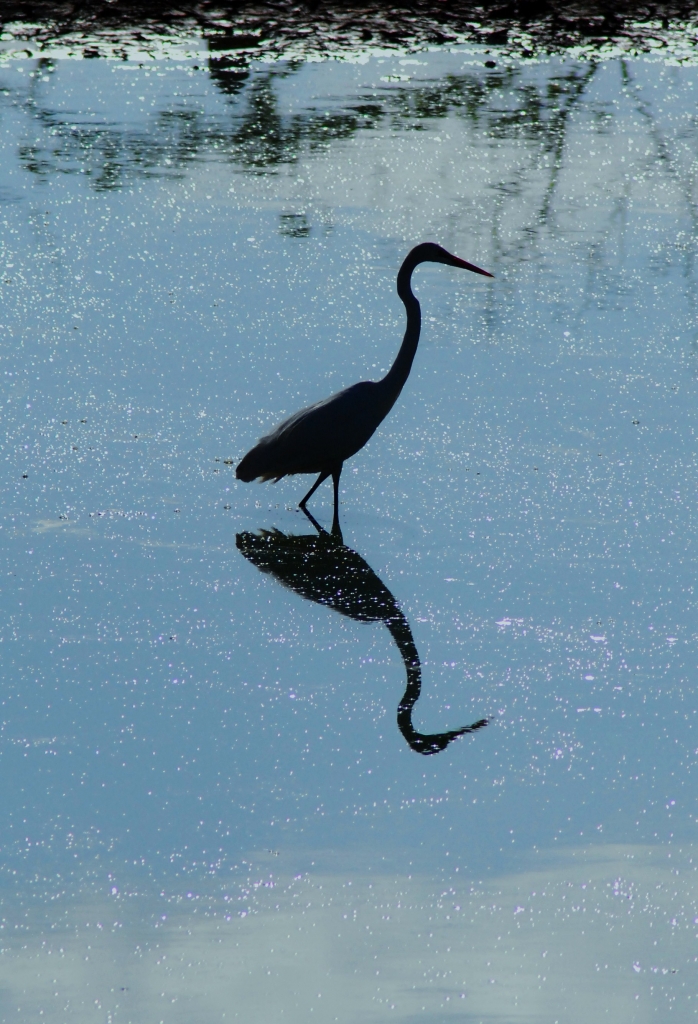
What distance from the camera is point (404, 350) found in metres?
5.30

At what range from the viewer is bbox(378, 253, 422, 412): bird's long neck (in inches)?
205

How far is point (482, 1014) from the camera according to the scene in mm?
2648

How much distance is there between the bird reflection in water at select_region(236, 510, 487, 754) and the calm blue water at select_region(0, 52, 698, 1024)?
1.2 inches

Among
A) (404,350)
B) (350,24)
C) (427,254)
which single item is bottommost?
(350,24)

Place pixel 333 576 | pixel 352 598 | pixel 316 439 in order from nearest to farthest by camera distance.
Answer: pixel 352 598, pixel 333 576, pixel 316 439

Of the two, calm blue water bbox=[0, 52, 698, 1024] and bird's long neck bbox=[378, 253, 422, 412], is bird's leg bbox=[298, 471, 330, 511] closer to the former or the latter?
calm blue water bbox=[0, 52, 698, 1024]

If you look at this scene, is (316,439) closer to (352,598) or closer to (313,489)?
(313,489)

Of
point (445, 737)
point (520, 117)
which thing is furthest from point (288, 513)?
point (520, 117)

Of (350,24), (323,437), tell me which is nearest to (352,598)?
(323,437)

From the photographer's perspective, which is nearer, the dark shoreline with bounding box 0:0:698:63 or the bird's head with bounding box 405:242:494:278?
the bird's head with bounding box 405:242:494:278

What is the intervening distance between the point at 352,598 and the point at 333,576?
0.62 ft

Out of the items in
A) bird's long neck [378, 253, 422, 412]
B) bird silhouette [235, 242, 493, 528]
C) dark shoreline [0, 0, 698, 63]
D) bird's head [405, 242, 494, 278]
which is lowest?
dark shoreline [0, 0, 698, 63]

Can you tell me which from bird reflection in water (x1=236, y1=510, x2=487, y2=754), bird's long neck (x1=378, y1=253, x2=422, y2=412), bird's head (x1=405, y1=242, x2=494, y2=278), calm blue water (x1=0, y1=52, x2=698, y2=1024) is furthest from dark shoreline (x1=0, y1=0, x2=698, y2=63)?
bird reflection in water (x1=236, y1=510, x2=487, y2=754)

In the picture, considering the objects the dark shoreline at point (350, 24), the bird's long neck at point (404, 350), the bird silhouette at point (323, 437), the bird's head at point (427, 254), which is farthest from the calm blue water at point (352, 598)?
the dark shoreline at point (350, 24)
